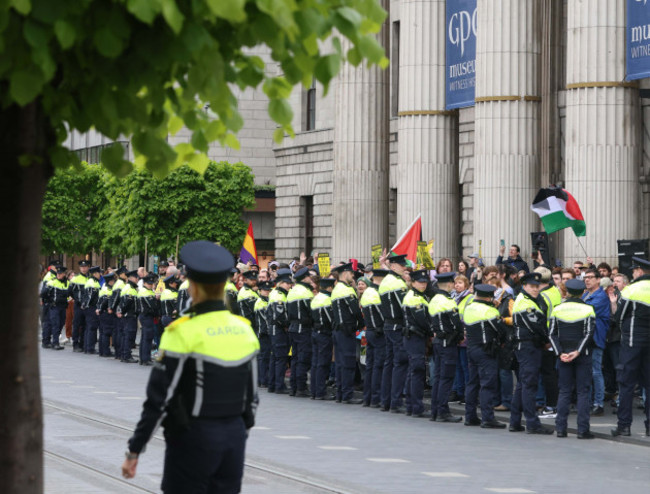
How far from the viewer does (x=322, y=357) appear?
20.0 meters

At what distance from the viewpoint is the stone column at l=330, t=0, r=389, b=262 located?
32688 millimetres

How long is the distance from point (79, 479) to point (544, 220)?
1298 centimetres

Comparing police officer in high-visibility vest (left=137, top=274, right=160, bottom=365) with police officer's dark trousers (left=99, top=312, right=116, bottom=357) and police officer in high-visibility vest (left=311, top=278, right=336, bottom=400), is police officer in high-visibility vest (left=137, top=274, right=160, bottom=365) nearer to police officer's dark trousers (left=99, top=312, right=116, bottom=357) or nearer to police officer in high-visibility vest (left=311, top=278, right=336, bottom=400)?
police officer's dark trousers (left=99, top=312, right=116, bottom=357)

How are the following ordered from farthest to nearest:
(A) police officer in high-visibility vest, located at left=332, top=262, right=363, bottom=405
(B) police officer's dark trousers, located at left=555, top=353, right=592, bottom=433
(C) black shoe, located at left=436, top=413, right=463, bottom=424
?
(A) police officer in high-visibility vest, located at left=332, top=262, right=363, bottom=405
(C) black shoe, located at left=436, top=413, right=463, bottom=424
(B) police officer's dark trousers, located at left=555, top=353, right=592, bottom=433

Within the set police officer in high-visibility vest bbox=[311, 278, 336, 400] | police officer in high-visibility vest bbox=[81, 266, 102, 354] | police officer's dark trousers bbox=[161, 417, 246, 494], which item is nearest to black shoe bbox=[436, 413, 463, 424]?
police officer in high-visibility vest bbox=[311, 278, 336, 400]

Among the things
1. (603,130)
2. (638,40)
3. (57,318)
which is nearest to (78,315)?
(57,318)

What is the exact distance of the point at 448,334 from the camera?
17.0m

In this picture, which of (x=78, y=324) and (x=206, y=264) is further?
(x=78, y=324)

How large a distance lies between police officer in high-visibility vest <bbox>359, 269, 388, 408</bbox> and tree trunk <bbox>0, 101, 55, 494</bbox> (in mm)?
13088

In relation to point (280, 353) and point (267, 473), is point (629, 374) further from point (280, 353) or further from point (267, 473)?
point (280, 353)

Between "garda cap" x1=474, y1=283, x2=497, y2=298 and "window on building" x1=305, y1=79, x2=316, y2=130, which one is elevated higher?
"window on building" x1=305, y1=79, x2=316, y2=130

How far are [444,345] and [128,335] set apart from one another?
1238 cm

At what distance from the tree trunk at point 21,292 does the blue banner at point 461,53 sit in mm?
23079

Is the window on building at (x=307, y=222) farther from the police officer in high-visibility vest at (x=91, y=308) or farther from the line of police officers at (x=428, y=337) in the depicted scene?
the line of police officers at (x=428, y=337)
